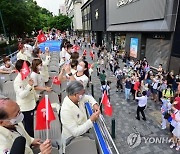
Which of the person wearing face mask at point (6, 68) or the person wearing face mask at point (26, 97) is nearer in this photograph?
the person wearing face mask at point (26, 97)

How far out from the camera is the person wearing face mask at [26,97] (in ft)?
12.9

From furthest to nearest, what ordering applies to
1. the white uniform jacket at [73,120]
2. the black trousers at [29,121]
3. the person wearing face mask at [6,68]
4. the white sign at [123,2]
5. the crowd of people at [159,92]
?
the white sign at [123,2] < the person wearing face mask at [6,68] < the crowd of people at [159,92] < the black trousers at [29,121] < the white uniform jacket at [73,120]

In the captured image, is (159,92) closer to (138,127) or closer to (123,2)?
(138,127)

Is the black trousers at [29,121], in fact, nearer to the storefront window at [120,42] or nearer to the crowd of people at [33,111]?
the crowd of people at [33,111]

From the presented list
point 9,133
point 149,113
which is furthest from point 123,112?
point 9,133

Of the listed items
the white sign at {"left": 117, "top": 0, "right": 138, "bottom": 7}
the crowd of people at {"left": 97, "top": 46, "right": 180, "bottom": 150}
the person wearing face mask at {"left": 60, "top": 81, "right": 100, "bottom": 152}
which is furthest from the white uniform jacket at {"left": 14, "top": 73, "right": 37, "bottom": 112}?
the white sign at {"left": 117, "top": 0, "right": 138, "bottom": 7}

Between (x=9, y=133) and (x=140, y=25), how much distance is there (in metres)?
16.7

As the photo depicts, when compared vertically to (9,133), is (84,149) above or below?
below

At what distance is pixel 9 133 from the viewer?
1984mm

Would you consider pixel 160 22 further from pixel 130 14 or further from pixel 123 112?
pixel 123 112

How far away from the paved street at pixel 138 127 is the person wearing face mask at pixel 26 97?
3640 millimetres

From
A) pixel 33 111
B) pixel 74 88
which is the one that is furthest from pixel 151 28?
pixel 74 88

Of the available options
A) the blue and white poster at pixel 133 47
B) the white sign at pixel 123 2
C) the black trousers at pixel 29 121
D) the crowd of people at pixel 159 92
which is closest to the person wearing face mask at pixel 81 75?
the black trousers at pixel 29 121

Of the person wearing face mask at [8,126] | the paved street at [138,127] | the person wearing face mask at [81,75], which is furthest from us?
the paved street at [138,127]
